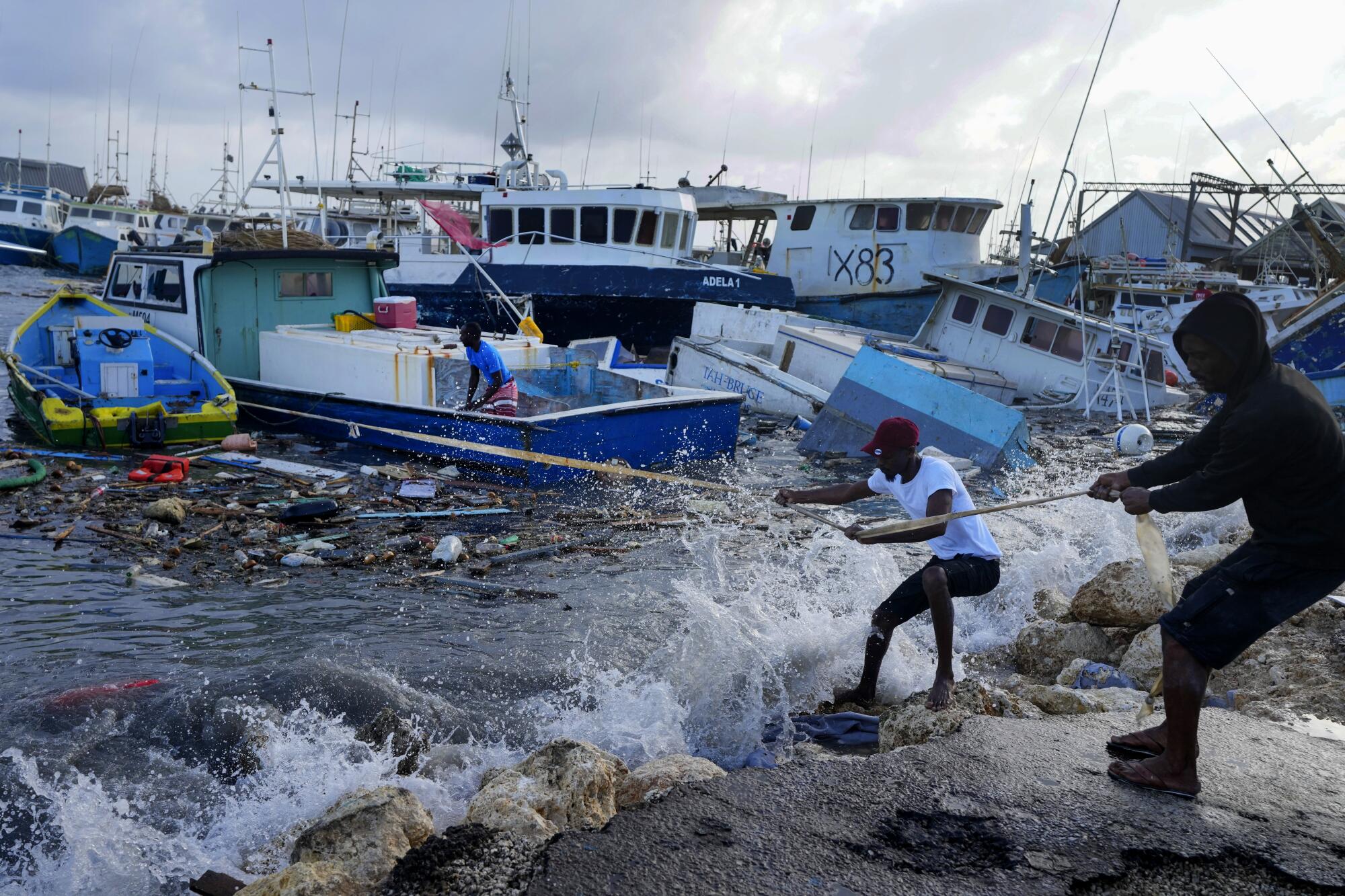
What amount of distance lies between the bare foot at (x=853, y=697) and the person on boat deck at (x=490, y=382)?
597cm

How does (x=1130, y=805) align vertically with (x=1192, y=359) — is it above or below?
below

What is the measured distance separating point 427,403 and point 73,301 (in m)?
5.47

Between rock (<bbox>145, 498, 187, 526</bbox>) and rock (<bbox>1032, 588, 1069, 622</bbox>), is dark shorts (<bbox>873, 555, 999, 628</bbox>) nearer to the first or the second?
rock (<bbox>1032, 588, 1069, 622</bbox>)

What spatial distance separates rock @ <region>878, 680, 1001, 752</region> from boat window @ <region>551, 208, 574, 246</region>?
16.3m

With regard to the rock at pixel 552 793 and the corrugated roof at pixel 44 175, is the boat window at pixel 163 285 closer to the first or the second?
the rock at pixel 552 793

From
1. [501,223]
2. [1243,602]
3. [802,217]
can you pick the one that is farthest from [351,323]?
[802,217]

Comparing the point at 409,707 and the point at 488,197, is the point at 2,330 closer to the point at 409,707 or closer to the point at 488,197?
the point at 488,197

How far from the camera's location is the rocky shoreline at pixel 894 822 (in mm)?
2814

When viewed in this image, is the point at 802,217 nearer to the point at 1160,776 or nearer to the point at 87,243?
the point at 1160,776

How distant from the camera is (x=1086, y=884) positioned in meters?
2.79

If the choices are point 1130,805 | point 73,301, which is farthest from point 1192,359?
point 73,301

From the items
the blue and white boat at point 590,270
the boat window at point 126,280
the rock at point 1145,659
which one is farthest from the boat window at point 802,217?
the rock at point 1145,659

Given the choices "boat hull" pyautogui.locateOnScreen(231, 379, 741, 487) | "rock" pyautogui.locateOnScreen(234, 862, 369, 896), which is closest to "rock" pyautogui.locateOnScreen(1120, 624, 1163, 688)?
"rock" pyautogui.locateOnScreen(234, 862, 369, 896)

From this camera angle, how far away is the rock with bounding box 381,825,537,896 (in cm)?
278
